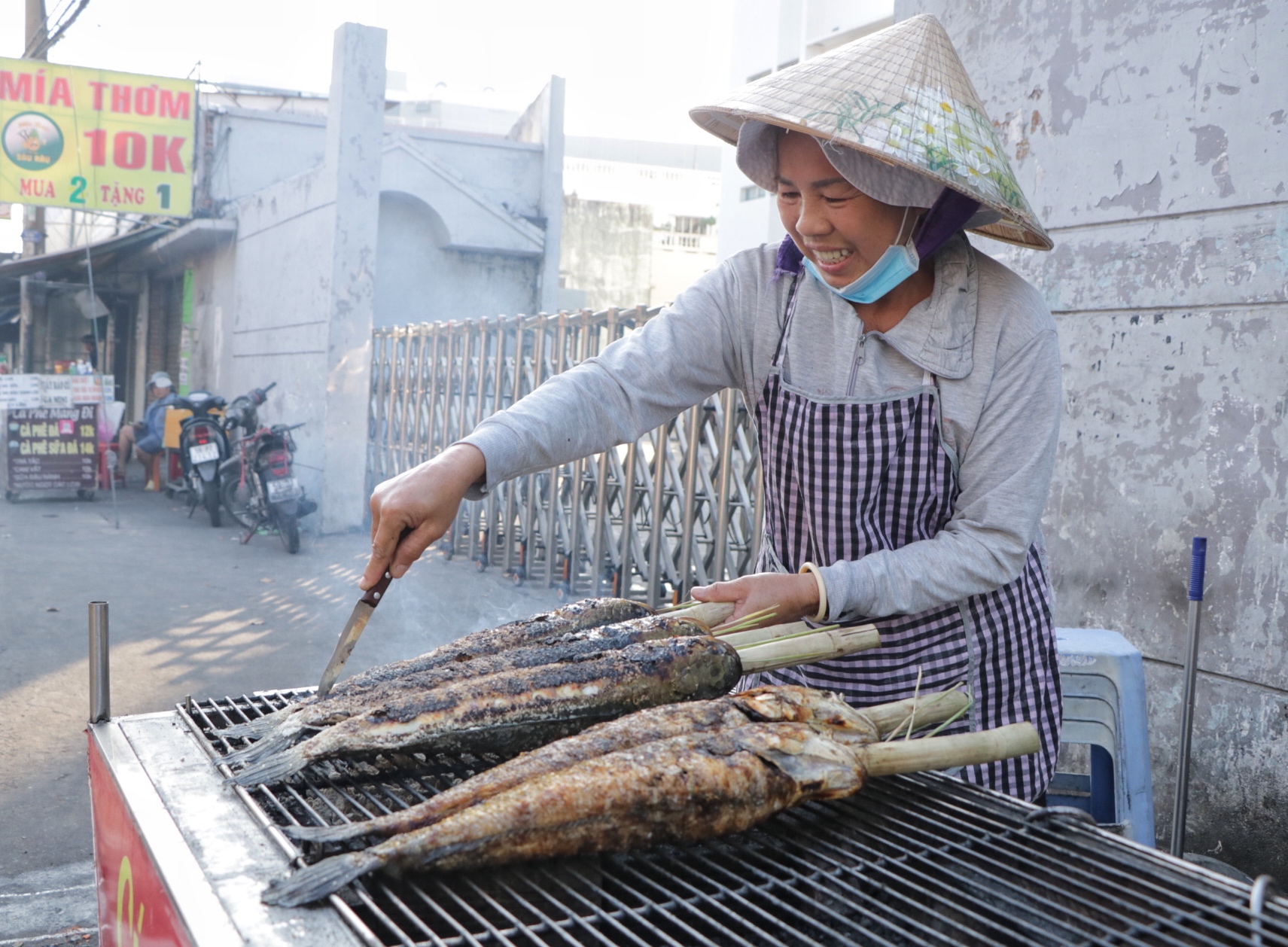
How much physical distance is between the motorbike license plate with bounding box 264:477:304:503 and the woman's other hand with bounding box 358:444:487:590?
949cm

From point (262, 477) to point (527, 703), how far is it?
1013 cm

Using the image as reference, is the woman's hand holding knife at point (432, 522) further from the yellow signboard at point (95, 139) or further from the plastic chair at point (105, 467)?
the yellow signboard at point (95, 139)

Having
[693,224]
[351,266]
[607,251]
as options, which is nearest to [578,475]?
[351,266]

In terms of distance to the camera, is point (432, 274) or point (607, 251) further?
point (607, 251)

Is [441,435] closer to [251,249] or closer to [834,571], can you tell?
[251,249]

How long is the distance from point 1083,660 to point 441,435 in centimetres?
941

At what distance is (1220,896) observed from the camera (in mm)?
1407

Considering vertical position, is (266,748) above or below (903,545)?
below

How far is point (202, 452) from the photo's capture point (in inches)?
487

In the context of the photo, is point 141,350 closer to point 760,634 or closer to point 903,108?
point 760,634

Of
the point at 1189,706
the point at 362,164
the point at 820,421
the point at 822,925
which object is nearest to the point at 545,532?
the point at 362,164

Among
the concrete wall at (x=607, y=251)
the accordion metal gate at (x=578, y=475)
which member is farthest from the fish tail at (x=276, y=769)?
the concrete wall at (x=607, y=251)

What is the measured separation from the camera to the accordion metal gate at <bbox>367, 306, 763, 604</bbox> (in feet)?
25.0

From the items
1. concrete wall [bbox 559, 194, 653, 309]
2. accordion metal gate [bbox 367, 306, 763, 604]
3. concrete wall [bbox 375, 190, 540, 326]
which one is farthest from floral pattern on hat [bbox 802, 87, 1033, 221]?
concrete wall [bbox 559, 194, 653, 309]
